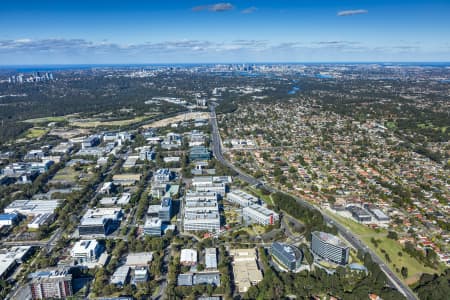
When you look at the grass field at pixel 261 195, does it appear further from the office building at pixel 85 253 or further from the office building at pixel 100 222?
the office building at pixel 85 253

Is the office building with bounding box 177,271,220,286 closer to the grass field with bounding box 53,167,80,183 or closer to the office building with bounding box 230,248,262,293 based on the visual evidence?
the office building with bounding box 230,248,262,293

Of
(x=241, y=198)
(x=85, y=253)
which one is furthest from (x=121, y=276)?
(x=241, y=198)

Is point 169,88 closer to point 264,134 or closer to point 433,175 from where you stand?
point 264,134

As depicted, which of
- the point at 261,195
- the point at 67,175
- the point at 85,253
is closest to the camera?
the point at 85,253

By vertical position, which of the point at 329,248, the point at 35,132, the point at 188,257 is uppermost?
the point at 35,132

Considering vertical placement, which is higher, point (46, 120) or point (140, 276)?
point (46, 120)

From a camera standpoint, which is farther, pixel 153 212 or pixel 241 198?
pixel 241 198

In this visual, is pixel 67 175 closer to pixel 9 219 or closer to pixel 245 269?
pixel 9 219
